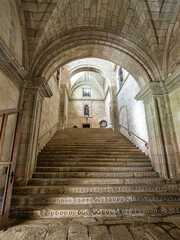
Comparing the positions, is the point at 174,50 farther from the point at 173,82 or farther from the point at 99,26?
the point at 99,26

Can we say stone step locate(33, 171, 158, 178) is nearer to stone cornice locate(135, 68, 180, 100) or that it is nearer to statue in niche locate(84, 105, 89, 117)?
stone cornice locate(135, 68, 180, 100)

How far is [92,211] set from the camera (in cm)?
224

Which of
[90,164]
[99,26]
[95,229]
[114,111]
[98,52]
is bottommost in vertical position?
[95,229]

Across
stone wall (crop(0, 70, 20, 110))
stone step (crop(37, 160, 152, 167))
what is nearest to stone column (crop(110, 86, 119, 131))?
stone step (crop(37, 160, 152, 167))

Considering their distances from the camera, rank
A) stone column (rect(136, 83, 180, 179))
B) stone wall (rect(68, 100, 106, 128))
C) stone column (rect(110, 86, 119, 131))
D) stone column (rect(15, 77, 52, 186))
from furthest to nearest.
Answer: stone wall (rect(68, 100, 106, 128)), stone column (rect(110, 86, 119, 131)), stone column (rect(136, 83, 180, 179)), stone column (rect(15, 77, 52, 186))

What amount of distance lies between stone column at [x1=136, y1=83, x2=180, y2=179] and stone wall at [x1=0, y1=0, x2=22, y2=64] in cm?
429

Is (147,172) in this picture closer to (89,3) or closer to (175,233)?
(175,233)

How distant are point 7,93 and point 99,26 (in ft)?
12.8

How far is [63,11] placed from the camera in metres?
3.63

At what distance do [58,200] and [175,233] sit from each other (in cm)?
213

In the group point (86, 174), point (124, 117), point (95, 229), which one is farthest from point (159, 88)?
point (124, 117)

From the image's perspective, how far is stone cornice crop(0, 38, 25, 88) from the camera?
257cm

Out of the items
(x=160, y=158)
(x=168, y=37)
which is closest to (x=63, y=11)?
(x=168, y=37)

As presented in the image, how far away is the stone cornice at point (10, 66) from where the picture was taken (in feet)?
8.43
